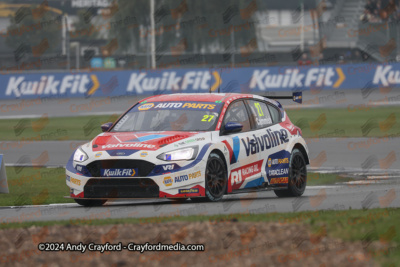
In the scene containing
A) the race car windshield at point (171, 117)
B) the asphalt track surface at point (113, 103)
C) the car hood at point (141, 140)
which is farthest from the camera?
the asphalt track surface at point (113, 103)

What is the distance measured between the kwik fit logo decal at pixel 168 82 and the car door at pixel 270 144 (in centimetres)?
2781

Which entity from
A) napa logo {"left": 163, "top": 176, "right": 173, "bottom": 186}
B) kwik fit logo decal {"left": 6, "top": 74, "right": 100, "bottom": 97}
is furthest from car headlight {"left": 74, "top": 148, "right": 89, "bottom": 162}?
kwik fit logo decal {"left": 6, "top": 74, "right": 100, "bottom": 97}

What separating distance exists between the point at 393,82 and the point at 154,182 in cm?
3246

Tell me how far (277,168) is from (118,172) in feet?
8.39

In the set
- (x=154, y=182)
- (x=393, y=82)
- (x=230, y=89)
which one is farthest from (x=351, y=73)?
(x=154, y=182)

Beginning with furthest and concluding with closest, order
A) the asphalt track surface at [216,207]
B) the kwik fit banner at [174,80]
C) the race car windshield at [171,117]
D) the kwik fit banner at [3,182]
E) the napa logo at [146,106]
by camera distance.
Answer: the kwik fit banner at [174,80]
the kwik fit banner at [3,182]
the napa logo at [146,106]
the race car windshield at [171,117]
the asphalt track surface at [216,207]

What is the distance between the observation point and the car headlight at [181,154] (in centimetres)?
1032

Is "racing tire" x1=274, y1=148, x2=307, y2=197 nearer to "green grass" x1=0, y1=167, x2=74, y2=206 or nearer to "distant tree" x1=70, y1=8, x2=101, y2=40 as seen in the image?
"green grass" x1=0, y1=167, x2=74, y2=206

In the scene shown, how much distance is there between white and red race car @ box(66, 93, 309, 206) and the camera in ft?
33.8

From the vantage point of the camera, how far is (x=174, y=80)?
40406 mm

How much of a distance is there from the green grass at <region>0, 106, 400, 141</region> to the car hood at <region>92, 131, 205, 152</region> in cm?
1273

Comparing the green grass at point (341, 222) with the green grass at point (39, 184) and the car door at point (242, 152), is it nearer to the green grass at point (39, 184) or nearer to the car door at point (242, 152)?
the car door at point (242, 152)

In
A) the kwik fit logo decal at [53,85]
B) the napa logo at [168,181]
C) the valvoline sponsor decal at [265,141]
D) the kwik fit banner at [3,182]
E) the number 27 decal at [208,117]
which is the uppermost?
the number 27 decal at [208,117]

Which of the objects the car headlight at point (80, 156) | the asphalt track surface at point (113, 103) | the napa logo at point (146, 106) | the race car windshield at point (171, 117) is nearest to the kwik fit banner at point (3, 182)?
the race car windshield at point (171, 117)
